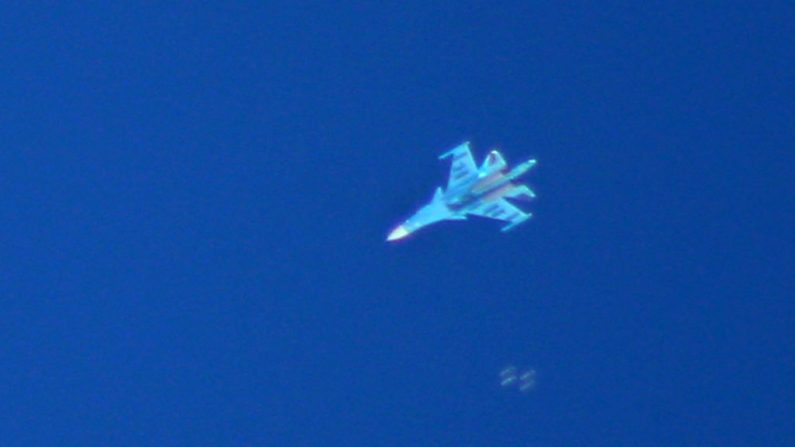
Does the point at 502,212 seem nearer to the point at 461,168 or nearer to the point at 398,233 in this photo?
the point at 461,168

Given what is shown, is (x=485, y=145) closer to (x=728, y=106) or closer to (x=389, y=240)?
(x=389, y=240)

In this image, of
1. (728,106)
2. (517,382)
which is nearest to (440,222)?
(517,382)

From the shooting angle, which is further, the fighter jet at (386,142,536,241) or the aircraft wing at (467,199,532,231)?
the aircraft wing at (467,199,532,231)

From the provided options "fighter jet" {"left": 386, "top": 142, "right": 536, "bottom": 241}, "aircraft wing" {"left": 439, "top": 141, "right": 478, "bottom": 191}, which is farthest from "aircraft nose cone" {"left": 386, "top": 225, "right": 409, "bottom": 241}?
"aircraft wing" {"left": 439, "top": 141, "right": 478, "bottom": 191}

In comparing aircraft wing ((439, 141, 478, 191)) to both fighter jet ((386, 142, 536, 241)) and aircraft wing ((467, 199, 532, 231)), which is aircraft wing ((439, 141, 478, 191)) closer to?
fighter jet ((386, 142, 536, 241))

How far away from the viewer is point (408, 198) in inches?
681

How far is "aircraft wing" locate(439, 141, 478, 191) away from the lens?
16.9 m

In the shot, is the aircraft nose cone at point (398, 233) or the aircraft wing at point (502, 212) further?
the aircraft nose cone at point (398, 233)

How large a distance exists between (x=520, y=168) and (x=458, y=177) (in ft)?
2.79

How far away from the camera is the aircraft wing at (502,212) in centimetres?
1703

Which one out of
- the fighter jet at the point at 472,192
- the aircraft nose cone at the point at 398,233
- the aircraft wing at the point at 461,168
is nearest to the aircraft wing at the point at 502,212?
the fighter jet at the point at 472,192

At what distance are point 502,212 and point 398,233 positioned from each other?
1.43m

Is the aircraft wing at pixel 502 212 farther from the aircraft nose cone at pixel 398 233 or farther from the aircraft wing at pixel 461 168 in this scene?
the aircraft nose cone at pixel 398 233

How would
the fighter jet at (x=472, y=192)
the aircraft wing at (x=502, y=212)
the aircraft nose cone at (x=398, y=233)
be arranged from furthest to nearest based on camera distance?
the aircraft nose cone at (x=398, y=233) → the aircraft wing at (x=502, y=212) → the fighter jet at (x=472, y=192)
